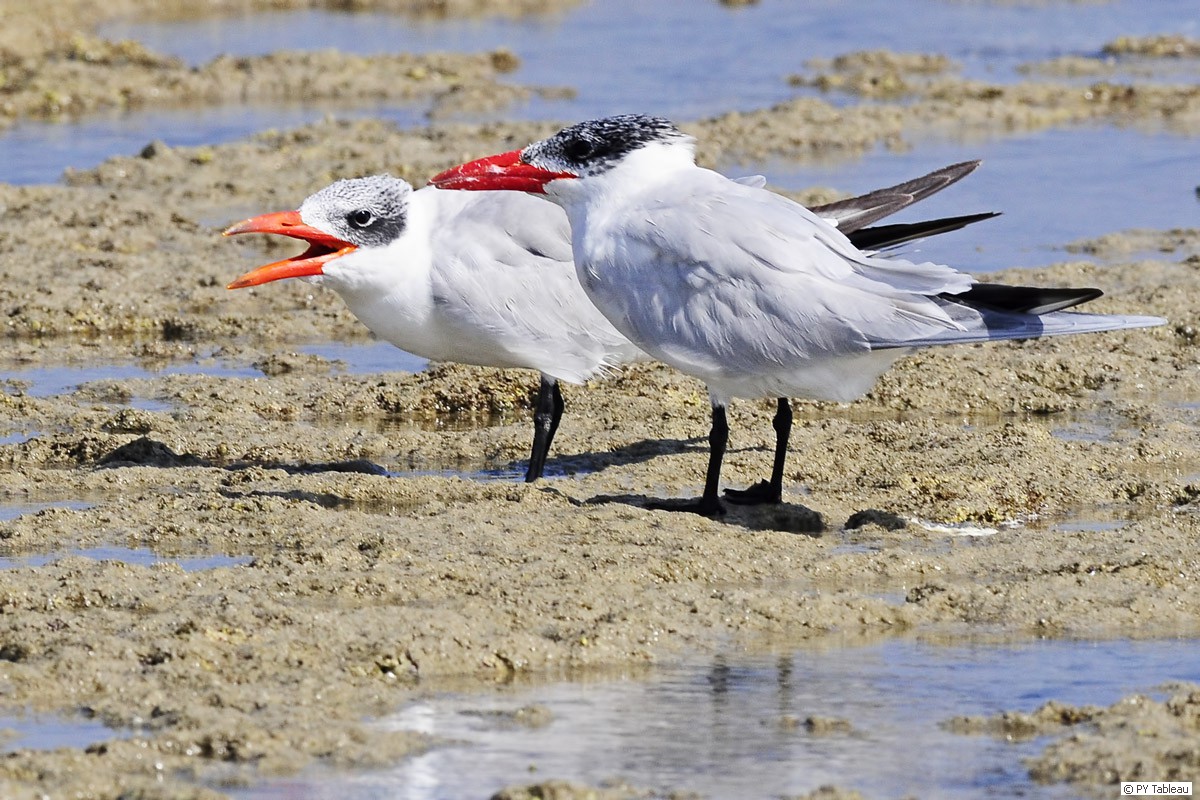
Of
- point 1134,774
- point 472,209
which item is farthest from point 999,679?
point 472,209

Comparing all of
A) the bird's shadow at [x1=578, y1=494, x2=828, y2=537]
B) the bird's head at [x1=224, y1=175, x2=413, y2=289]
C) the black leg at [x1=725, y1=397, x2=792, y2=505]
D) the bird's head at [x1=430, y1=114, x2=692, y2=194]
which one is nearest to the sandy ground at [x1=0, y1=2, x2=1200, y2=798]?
the bird's shadow at [x1=578, y1=494, x2=828, y2=537]

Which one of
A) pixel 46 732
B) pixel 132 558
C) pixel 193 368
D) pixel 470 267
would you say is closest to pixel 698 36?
pixel 193 368

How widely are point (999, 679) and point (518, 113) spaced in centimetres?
1269

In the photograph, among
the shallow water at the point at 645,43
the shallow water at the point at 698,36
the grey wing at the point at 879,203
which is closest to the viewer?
the grey wing at the point at 879,203

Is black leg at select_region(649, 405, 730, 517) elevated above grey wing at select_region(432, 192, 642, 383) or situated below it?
below

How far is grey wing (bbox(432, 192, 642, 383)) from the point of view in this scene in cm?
715

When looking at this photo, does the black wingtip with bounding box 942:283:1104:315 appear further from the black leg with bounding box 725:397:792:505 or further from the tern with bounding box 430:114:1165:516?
the black leg with bounding box 725:397:792:505

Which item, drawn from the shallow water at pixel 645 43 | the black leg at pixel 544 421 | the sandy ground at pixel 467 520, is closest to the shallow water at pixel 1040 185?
the sandy ground at pixel 467 520

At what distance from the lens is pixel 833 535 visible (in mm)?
6457

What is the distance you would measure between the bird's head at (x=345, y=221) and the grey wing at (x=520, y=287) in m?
0.21

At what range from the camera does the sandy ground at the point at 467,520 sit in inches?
186

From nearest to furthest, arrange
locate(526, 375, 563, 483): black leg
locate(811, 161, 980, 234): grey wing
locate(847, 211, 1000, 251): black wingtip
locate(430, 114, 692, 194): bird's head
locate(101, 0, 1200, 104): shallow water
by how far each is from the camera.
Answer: locate(430, 114, 692, 194): bird's head < locate(847, 211, 1000, 251): black wingtip < locate(526, 375, 563, 483): black leg < locate(811, 161, 980, 234): grey wing < locate(101, 0, 1200, 104): shallow water

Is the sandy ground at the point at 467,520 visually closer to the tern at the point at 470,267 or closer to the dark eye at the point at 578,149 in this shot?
the tern at the point at 470,267

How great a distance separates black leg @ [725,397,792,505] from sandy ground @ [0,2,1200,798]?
0.12 meters
